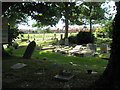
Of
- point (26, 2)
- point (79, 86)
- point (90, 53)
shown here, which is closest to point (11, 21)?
point (26, 2)

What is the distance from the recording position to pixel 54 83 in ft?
14.7

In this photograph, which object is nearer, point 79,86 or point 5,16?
point 79,86

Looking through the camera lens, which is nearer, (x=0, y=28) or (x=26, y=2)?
(x=26, y=2)

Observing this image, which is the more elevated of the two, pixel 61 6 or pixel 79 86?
pixel 61 6

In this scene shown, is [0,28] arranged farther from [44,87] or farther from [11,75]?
[44,87]

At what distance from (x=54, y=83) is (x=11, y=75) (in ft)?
6.38

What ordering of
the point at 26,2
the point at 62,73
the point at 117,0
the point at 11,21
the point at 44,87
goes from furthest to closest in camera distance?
the point at 11,21
the point at 26,2
the point at 62,73
the point at 44,87
the point at 117,0

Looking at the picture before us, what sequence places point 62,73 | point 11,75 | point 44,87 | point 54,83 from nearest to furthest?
point 44,87, point 54,83, point 62,73, point 11,75

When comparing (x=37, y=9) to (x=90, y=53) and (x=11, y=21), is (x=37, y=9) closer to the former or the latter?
(x=11, y=21)

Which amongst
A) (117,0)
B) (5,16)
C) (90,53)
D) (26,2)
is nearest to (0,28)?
(5,16)

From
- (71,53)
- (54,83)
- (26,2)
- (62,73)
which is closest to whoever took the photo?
(54,83)

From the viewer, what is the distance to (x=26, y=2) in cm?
729

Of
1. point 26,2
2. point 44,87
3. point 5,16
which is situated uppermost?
point 26,2

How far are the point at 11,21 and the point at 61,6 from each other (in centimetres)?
310
